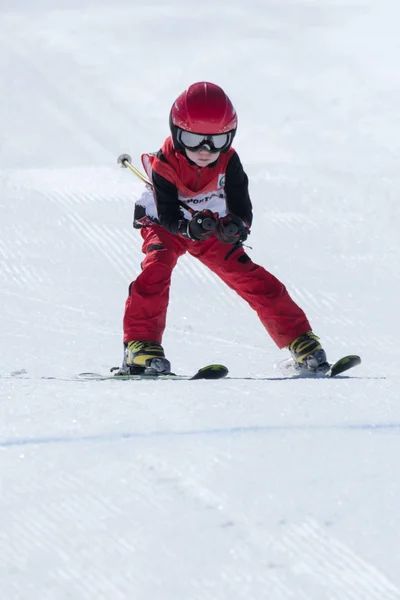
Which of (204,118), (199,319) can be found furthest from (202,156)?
(199,319)

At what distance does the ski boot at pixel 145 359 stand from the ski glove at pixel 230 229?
0.59 metres

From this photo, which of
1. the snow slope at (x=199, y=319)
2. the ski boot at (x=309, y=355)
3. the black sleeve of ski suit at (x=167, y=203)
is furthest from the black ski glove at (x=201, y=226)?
the snow slope at (x=199, y=319)

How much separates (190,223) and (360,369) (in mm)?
1575

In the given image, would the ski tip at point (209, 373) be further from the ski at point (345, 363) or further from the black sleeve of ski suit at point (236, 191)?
the black sleeve of ski suit at point (236, 191)

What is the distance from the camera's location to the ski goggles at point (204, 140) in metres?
4.41

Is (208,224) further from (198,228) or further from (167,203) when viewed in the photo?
(167,203)

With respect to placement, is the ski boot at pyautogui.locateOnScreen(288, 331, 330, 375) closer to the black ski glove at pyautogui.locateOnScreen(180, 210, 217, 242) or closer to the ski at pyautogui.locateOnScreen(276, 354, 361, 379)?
the ski at pyautogui.locateOnScreen(276, 354, 361, 379)

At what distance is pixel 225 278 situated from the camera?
15.7ft

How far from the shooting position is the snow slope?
84.3 inches

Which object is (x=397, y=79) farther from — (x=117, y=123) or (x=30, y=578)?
→ (x=30, y=578)

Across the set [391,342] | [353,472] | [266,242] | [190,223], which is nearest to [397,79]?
[266,242]

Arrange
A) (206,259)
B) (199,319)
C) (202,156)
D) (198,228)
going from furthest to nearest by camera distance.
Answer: (199,319) < (206,259) < (202,156) < (198,228)

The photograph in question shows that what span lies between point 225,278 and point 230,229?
1.32 feet

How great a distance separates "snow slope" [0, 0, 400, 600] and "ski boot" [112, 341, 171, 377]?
2.18ft
